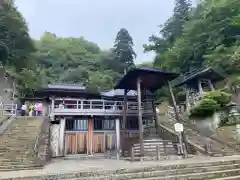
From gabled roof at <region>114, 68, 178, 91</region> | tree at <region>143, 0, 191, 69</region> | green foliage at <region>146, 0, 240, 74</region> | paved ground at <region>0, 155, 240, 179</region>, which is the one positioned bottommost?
paved ground at <region>0, 155, 240, 179</region>

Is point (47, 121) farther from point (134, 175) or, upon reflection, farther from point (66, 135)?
point (134, 175)

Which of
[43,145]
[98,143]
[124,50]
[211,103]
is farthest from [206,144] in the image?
[124,50]

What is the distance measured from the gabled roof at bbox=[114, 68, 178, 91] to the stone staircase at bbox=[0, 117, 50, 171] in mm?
6791

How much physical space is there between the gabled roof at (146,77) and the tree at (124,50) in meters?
24.4

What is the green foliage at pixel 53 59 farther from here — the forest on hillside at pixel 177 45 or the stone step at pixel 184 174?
the stone step at pixel 184 174

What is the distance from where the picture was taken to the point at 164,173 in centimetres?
667

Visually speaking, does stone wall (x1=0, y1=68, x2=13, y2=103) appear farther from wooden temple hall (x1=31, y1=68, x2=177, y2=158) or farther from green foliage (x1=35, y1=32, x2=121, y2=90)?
green foliage (x1=35, y1=32, x2=121, y2=90)

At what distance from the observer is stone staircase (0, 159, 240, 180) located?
237 inches

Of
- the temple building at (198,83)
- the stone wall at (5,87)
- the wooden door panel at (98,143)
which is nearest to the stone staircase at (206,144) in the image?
the temple building at (198,83)

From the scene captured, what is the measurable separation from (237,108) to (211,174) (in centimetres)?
1148

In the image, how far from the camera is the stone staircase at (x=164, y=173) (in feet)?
19.7

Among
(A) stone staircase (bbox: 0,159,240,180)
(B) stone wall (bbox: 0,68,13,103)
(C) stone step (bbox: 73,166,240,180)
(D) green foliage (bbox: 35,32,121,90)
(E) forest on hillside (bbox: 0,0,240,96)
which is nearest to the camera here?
(A) stone staircase (bbox: 0,159,240,180)

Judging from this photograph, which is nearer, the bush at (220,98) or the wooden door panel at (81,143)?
the bush at (220,98)

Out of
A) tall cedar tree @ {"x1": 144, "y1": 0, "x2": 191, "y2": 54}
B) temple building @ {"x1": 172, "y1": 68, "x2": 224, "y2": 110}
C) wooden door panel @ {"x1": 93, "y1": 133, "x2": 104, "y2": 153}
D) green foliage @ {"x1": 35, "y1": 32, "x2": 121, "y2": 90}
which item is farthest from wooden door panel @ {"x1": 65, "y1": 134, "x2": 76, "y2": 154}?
tall cedar tree @ {"x1": 144, "y1": 0, "x2": 191, "y2": 54}
